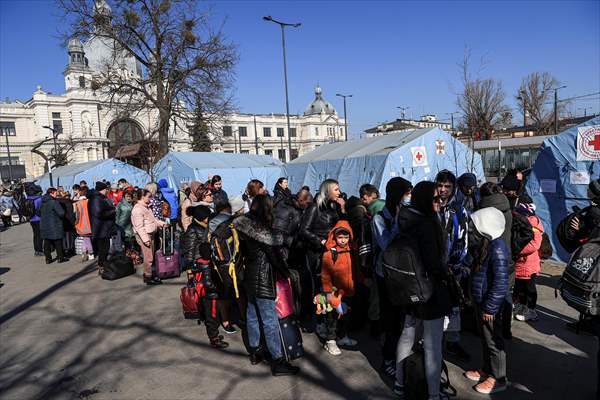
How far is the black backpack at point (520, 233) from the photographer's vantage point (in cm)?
437

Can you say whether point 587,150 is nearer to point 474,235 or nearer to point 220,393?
point 474,235

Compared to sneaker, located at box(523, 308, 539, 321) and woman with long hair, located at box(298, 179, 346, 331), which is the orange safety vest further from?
sneaker, located at box(523, 308, 539, 321)

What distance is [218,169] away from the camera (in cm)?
1680

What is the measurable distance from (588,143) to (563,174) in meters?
0.71

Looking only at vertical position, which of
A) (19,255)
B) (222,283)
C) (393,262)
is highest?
(393,262)

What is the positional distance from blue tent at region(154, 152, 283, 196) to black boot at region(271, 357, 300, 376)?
12.6 metres

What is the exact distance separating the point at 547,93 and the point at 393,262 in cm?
4706

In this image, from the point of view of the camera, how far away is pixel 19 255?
11.4m

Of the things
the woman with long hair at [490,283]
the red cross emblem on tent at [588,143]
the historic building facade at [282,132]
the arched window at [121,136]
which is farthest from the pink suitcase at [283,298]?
the historic building facade at [282,132]

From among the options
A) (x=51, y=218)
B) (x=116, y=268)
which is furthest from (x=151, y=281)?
(x=51, y=218)

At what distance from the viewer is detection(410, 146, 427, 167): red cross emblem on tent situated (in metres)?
12.5

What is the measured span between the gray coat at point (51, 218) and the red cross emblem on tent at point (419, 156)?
10.2 metres

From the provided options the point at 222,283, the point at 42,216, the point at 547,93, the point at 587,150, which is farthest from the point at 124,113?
the point at 547,93

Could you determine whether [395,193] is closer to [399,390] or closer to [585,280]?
[585,280]
